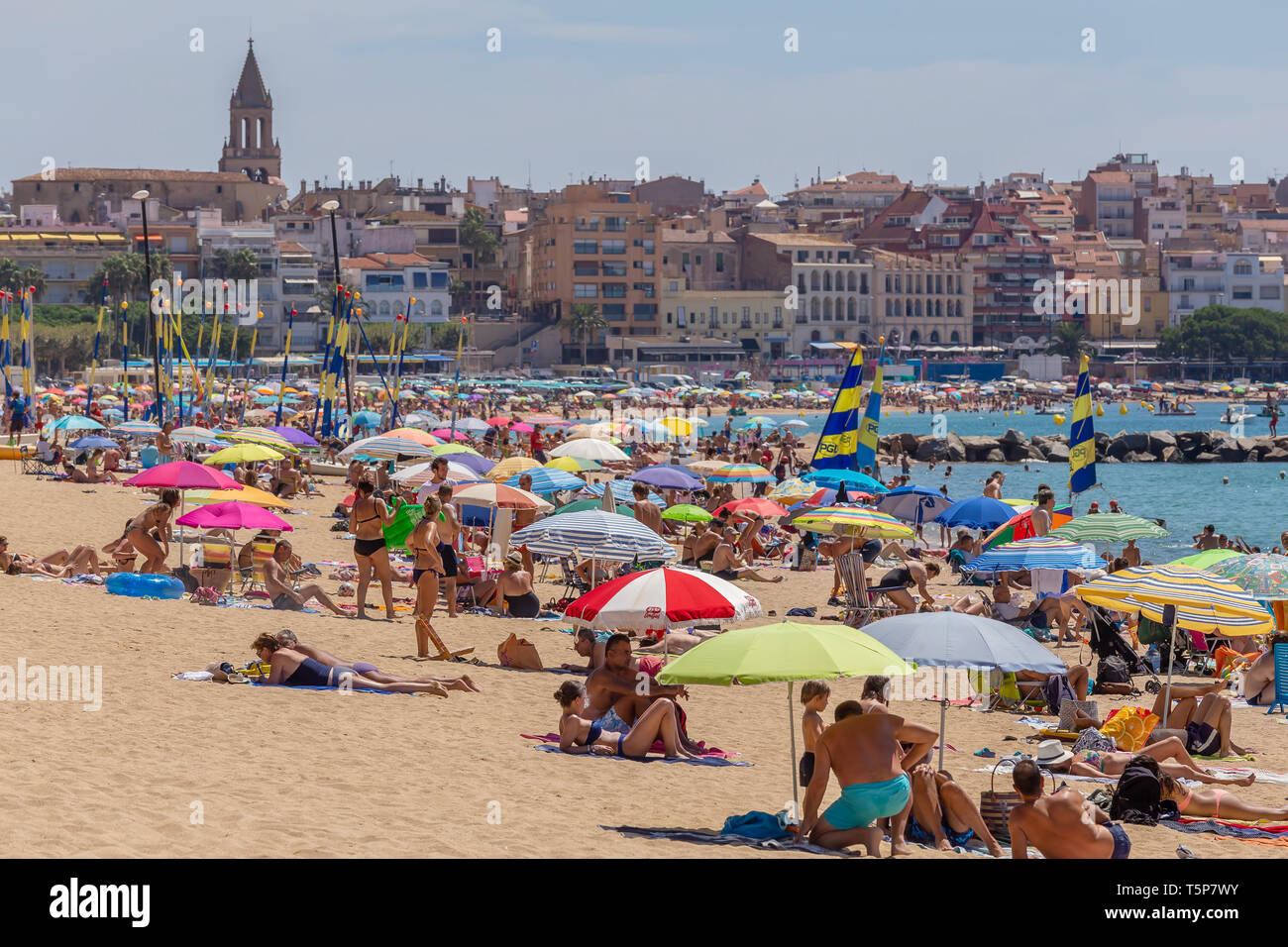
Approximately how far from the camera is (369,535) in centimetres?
1389

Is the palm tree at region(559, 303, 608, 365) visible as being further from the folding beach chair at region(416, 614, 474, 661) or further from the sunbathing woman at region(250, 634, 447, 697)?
the sunbathing woman at region(250, 634, 447, 697)

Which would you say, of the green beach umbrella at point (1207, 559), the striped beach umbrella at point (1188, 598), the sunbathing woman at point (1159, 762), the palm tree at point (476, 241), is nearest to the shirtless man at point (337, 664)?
the sunbathing woman at point (1159, 762)

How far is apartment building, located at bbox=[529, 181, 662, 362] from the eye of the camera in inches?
3964

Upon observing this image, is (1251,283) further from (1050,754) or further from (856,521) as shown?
(1050,754)

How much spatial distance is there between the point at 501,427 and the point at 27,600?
91.7 ft

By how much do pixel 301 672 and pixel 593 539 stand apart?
3.62 metres

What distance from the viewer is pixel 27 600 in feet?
43.6

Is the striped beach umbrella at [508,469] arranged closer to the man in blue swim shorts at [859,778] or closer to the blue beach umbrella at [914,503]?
the blue beach umbrella at [914,503]

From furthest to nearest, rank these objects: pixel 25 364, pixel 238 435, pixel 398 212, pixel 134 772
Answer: pixel 398 212
pixel 25 364
pixel 238 435
pixel 134 772

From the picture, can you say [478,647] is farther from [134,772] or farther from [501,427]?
[501,427]

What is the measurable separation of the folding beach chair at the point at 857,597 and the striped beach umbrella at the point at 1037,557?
117 cm

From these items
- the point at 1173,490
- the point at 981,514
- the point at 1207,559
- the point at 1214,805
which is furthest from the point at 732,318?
the point at 1214,805

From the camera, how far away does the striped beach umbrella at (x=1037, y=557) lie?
14641 mm

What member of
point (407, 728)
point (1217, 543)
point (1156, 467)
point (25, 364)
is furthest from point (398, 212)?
point (407, 728)
